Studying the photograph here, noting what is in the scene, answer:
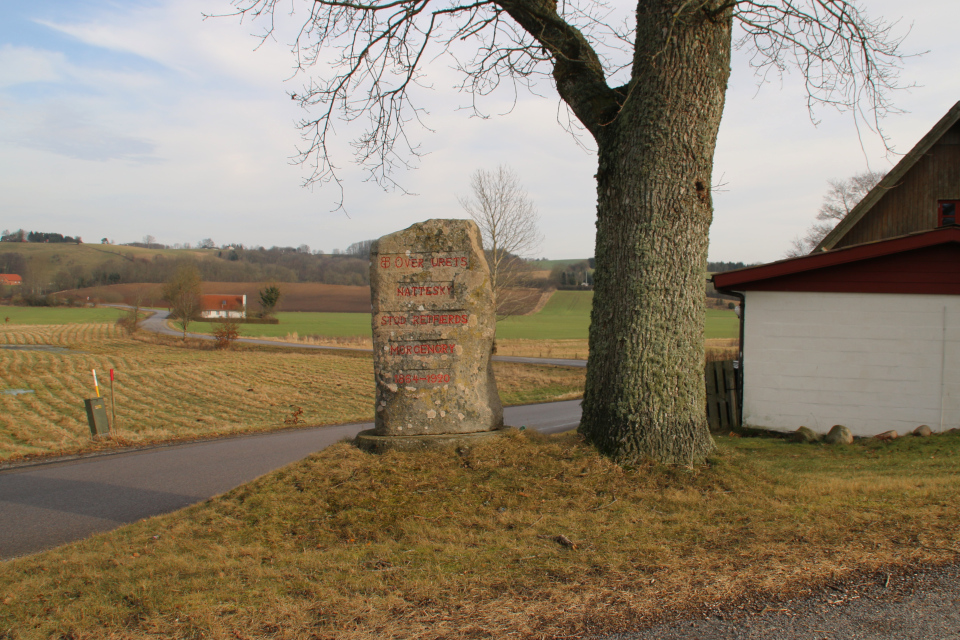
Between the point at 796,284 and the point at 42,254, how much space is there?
13004 cm

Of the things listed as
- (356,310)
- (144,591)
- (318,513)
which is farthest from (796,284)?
(356,310)

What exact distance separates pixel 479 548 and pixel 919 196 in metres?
16.2

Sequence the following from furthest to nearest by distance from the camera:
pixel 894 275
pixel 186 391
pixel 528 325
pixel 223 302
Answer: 1. pixel 223 302
2. pixel 528 325
3. pixel 186 391
4. pixel 894 275

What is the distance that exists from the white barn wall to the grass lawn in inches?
153

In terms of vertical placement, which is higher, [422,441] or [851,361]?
[851,361]

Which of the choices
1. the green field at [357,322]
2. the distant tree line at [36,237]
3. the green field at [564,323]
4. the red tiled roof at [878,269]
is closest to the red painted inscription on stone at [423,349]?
the red tiled roof at [878,269]

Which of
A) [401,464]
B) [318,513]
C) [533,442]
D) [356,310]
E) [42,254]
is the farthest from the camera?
[42,254]

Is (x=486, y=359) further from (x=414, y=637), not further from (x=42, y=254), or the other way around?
(x=42, y=254)

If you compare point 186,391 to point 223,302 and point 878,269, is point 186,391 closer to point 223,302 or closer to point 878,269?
point 878,269

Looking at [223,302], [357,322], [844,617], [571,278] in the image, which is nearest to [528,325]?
[357,322]

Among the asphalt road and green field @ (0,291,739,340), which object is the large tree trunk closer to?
the asphalt road

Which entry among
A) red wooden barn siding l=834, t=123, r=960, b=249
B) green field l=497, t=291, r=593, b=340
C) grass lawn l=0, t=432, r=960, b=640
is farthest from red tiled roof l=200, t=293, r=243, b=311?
grass lawn l=0, t=432, r=960, b=640

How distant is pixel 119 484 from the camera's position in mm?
8016

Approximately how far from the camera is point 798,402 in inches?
402
